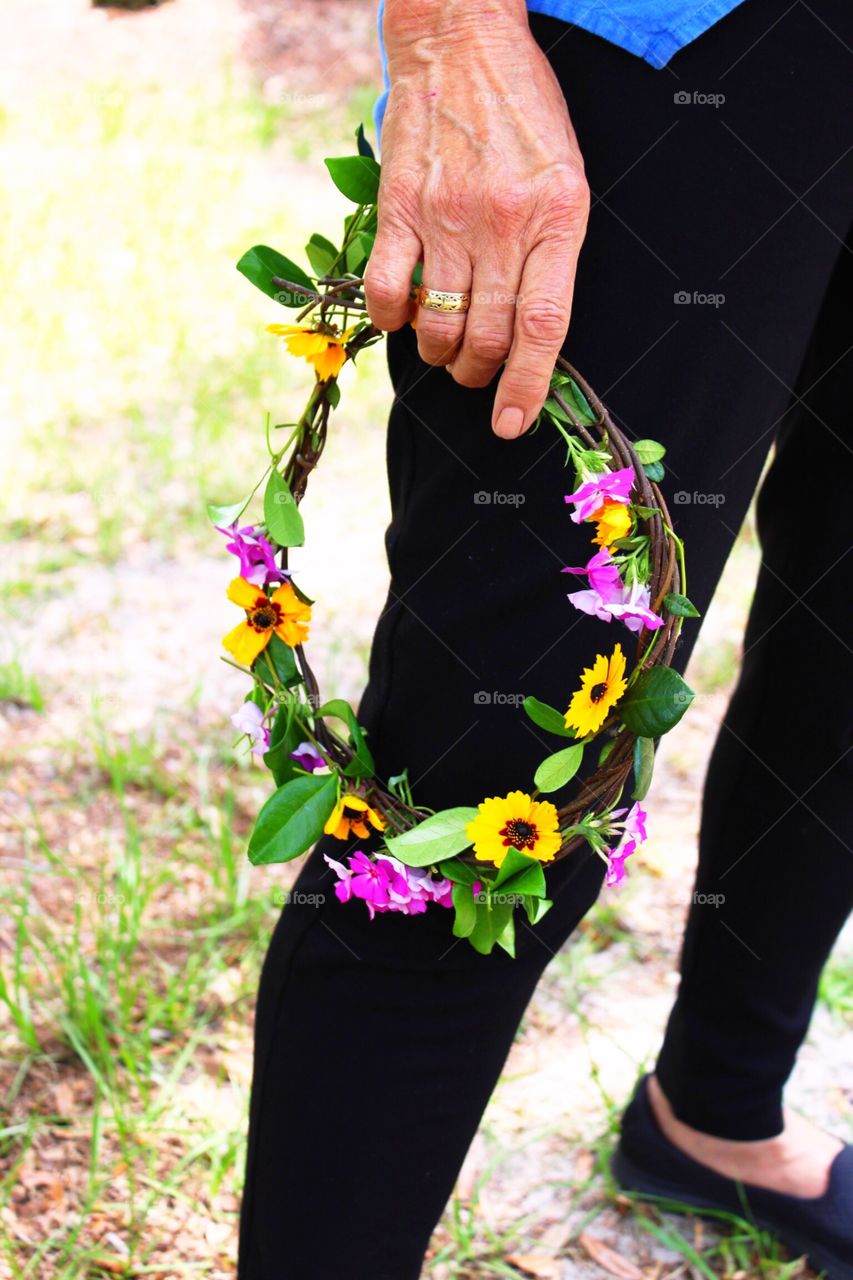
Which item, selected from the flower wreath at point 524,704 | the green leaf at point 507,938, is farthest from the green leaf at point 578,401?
the green leaf at point 507,938

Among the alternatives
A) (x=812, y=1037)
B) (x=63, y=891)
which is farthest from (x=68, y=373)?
(x=812, y=1037)

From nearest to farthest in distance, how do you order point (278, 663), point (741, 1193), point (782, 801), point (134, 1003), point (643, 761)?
1. point (643, 761)
2. point (278, 663)
3. point (782, 801)
4. point (741, 1193)
5. point (134, 1003)

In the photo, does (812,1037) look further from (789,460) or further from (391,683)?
(391,683)

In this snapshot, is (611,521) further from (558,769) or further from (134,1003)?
(134,1003)

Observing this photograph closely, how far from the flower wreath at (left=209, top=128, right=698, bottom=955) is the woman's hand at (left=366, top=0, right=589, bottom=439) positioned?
2.1 inches

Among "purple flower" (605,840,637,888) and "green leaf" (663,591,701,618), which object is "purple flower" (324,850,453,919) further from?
"green leaf" (663,591,701,618)

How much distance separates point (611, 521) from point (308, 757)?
0.98ft

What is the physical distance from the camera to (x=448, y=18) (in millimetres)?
756

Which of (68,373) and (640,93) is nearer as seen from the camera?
(640,93)

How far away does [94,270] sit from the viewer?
361cm

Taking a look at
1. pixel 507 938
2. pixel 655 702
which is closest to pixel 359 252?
pixel 655 702

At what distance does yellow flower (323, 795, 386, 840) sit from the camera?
873 millimetres

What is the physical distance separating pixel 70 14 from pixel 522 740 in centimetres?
605

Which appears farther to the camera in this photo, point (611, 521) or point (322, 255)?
point (322, 255)
